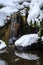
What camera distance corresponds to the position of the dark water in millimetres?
9212

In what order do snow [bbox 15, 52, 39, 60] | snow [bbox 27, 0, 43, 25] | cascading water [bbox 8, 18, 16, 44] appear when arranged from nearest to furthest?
1. snow [bbox 15, 52, 39, 60]
2. snow [bbox 27, 0, 43, 25]
3. cascading water [bbox 8, 18, 16, 44]

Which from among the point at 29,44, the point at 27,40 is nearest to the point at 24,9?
the point at 27,40

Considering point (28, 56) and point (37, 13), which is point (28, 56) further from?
point (37, 13)

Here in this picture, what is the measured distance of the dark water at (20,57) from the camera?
9.21 m

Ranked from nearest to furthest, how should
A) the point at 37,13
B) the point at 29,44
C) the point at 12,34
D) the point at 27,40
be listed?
the point at 29,44, the point at 27,40, the point at 37,13, the point at 12,34

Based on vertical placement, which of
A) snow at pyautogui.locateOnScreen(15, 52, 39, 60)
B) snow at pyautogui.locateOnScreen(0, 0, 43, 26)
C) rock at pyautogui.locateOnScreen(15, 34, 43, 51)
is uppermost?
snow at pyautogui.locateOnScreen(0, 0, 43, 26)

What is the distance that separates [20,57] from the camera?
1003 cm

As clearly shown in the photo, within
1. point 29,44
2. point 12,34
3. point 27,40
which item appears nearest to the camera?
point 29,44

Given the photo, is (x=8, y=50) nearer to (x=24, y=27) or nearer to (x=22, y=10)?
(x=24, y=27)

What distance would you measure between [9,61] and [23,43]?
1.92m

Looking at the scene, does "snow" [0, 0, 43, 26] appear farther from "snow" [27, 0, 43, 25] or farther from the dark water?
the dark water

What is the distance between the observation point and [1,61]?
9.50m


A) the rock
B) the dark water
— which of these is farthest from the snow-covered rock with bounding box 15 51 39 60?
the rock

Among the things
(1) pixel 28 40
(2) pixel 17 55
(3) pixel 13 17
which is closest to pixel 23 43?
(1) pixel 28 40
